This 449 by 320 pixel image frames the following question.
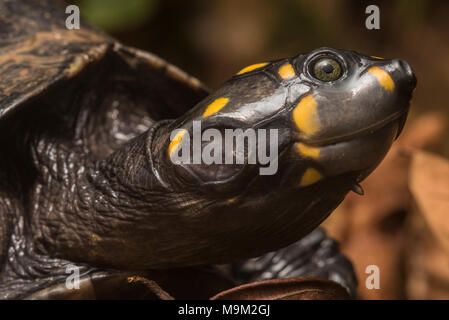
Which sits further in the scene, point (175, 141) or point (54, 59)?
point (54, 59)

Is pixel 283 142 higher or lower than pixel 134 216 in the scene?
higher

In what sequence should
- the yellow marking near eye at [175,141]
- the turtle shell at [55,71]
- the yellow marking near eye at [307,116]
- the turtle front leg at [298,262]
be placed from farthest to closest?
the turtle front leg at [298,262] < the turtle shell at [55,71] < the yellow marking near eye at [175,141] < the yellow marking near eye at [307,116]

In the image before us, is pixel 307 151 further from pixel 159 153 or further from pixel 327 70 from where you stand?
pixel 159 153

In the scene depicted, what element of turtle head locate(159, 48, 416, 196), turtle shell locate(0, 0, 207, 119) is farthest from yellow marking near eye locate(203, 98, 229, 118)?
turtle shell locate(0, 0, 207, 119)

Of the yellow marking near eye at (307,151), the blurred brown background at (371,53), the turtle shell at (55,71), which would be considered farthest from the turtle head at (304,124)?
the blurred brown background at (371,53)

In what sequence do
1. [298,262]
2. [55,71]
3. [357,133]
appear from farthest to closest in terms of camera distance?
[298,262], [55,71], [357,133]

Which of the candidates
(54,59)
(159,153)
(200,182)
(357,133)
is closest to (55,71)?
(54,59)

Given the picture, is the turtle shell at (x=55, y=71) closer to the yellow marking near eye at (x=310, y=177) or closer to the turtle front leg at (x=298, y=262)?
the turtle front leg at (x=298, y=262)
